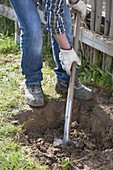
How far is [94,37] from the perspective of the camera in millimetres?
4480

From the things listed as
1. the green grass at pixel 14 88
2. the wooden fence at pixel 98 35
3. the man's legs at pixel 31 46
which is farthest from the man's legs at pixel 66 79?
the wooden fence at pixel 98 35

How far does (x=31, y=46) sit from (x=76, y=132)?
2.92ft

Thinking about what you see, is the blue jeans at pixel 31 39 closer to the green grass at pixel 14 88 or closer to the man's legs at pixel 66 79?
the man's legs at pixel 66 79

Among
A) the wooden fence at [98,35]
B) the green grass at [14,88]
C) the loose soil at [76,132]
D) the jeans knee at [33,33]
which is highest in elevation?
the jeans knee at [33,33]

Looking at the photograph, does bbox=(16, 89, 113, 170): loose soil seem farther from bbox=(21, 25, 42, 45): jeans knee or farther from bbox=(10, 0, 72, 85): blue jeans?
bbox=(21, 25, 42, 45): jeans knee

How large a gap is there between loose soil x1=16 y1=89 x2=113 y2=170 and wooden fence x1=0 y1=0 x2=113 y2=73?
1.41 ft

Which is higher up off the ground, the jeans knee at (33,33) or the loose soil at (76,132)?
the jeans knee at (33,33)

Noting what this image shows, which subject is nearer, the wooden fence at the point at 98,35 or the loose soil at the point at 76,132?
the loose soil at the point at 76,132

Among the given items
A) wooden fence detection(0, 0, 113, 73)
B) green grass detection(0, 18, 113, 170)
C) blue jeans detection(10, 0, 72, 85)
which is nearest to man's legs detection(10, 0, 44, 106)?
blue jeans detection(10, 0, 72, 85)

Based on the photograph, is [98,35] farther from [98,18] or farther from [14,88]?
[14,88]

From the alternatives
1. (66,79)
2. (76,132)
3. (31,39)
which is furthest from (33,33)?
(76,132)

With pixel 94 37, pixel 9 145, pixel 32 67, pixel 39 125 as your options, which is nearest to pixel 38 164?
pixel 9 145

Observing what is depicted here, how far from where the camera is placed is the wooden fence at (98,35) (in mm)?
4344

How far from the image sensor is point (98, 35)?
175 inches
